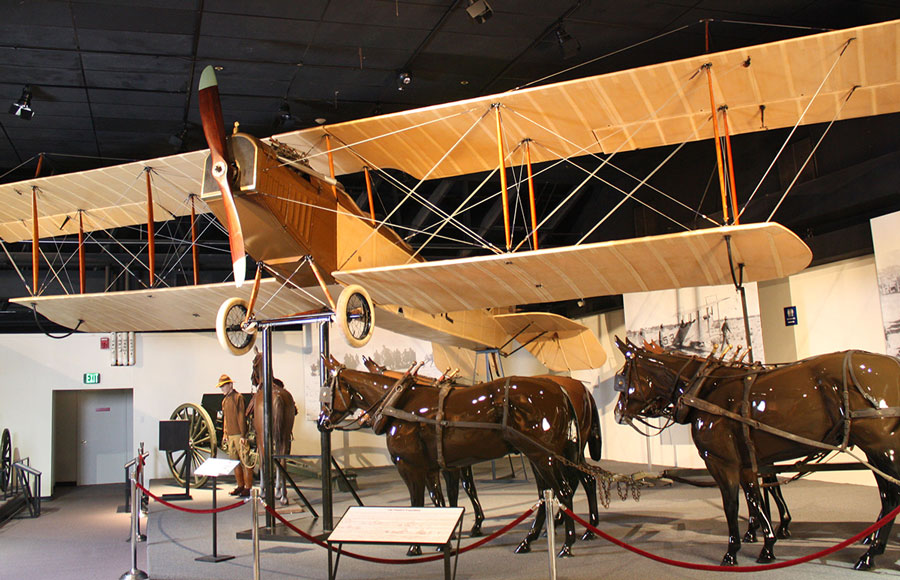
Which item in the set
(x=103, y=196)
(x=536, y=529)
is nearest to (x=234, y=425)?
(x=103, y=196)

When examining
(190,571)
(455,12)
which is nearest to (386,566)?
(190,571)

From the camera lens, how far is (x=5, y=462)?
407 inches

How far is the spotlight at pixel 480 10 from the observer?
594cm

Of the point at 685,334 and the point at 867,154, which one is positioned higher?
the point at 867,154

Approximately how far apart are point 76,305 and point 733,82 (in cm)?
734

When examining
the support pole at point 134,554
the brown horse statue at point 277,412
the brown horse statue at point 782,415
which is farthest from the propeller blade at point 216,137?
the brown horse statue at point 277,412

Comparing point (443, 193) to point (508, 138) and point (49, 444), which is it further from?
point (49, 444)

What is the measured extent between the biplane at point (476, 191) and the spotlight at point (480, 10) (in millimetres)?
714

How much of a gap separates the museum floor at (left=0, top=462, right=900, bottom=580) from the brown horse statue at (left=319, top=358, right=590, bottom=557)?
443 mm

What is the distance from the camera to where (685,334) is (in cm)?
995

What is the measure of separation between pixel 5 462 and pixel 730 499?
1040 centimetres

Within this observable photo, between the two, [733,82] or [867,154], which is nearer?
[733,82]

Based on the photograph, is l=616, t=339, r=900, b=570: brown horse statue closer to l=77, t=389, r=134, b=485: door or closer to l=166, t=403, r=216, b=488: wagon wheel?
l=166, t=403, r=216, b=488: wagon wheel

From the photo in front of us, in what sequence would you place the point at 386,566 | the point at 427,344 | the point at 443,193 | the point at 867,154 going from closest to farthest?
the point at 386,566
the point at 867,154
the point at 443,193
the point at 427,344
